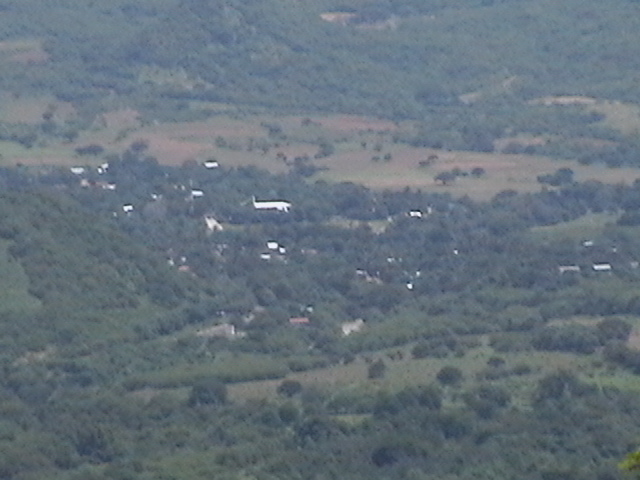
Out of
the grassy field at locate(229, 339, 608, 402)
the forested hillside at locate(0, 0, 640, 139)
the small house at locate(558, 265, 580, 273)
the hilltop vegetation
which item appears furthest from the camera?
the forested hillside at locate(0, 0, 640, 139)

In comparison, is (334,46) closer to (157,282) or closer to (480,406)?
(157,282)

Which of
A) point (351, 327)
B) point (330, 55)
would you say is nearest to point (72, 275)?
point (351, 327)

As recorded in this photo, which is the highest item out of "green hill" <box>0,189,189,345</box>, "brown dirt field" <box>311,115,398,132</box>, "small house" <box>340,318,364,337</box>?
"green hill" <box>0,189,189,345</box>

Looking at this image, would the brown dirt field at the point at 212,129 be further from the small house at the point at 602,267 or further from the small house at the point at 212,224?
the small house at the point at 602,267

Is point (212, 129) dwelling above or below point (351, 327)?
below

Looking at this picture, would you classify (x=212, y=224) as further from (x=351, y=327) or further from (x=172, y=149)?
(x=351, y=327)

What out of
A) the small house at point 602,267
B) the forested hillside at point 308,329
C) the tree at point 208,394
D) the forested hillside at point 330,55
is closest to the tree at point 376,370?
the forested hillside at point 308,329

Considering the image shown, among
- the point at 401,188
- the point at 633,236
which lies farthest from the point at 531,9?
the point at 633,236

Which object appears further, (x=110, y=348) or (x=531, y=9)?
(x=531, y=9)

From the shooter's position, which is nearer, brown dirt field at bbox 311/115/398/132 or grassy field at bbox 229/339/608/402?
grassy field at bbox 229/339/608/402

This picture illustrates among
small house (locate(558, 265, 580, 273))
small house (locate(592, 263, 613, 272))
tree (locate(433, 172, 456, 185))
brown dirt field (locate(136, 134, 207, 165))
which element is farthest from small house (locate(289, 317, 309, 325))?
brown dirt field (locate(136, 134, 207, 165))

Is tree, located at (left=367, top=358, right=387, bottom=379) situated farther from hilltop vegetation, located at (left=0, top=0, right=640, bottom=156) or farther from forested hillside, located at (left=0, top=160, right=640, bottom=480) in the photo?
hilltop vegetation, located at (left=0, top=0, right=640, bottom=156)
